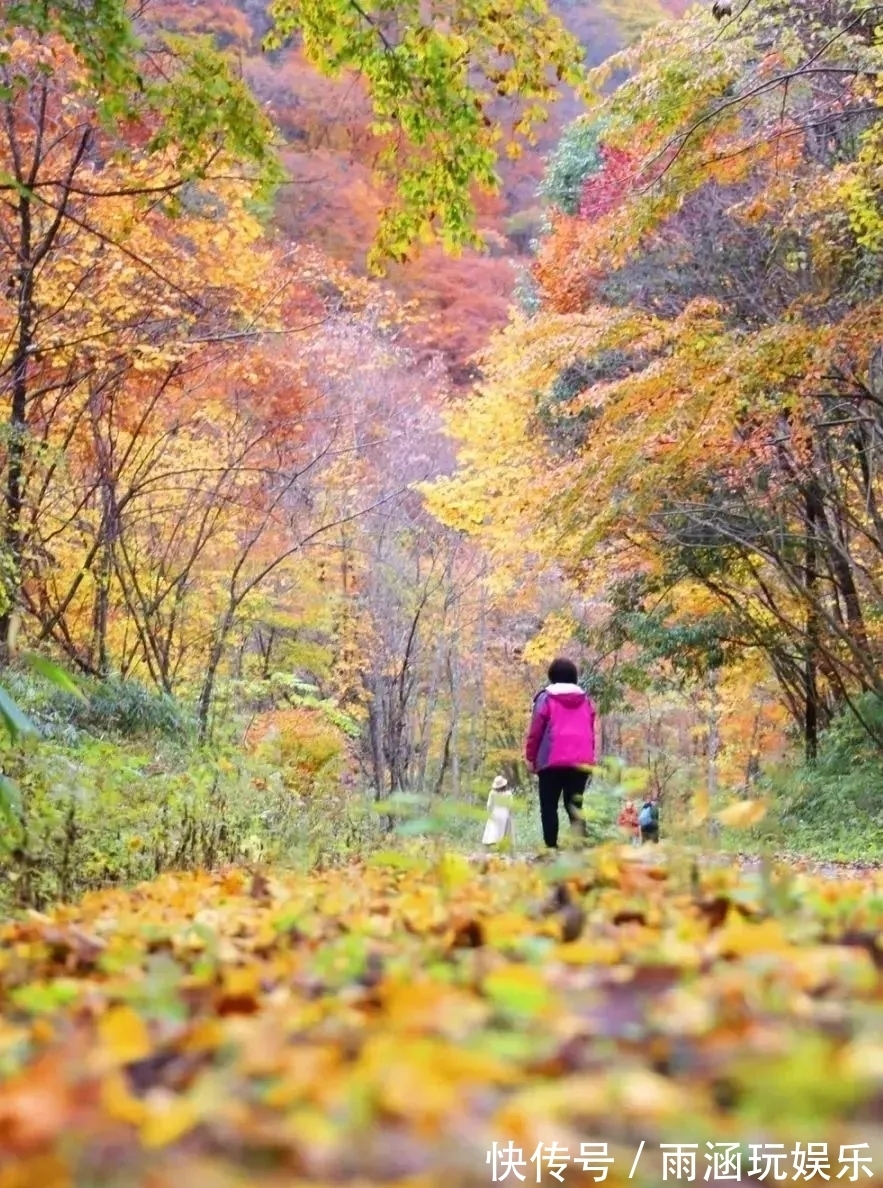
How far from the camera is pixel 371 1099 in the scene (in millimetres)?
875

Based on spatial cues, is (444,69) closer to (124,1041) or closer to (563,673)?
(563,673)

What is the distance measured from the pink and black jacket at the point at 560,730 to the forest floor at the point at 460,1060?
179 inches

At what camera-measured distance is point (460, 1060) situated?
3.02 feet

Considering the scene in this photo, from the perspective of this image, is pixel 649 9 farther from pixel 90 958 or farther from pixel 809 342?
pixel 90 958

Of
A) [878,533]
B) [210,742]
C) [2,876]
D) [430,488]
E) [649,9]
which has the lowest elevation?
[2,876]

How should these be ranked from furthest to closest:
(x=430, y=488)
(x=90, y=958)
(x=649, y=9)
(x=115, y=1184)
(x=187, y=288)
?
1. (x=649, y=9)
2. (x=430, y=488)
3. (x=187, y=288)
4. (x=90, y=958)
5. (x=115, y=1184)

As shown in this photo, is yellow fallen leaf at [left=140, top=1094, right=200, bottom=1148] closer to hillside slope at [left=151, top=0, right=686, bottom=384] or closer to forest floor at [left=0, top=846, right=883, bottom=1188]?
forest floor at [left=0, top=846, right=883, bottom=1188]

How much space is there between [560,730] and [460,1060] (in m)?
5.44

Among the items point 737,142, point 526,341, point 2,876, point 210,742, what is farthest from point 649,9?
point 2,876

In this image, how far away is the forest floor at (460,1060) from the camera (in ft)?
2.77

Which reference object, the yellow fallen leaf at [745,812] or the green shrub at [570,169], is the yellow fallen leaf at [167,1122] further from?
the green shrub at [570,169]

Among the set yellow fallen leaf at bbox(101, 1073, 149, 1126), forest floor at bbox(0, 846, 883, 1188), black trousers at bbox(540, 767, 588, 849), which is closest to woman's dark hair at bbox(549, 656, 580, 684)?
black trousers at bbox(540, 767, 588, 849)

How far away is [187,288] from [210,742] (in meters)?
4.65

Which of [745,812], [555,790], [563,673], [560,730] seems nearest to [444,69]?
[563,673]
